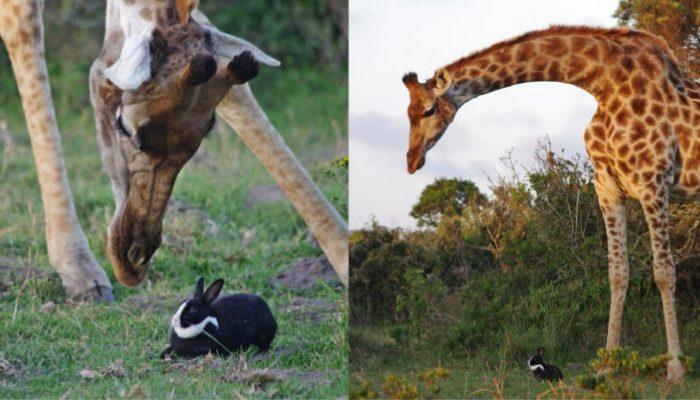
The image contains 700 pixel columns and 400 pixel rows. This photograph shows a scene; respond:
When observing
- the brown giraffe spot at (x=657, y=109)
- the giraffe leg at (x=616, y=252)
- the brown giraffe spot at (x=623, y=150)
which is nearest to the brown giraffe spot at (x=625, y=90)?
the brown giraffe spot at (x=657, y=109)

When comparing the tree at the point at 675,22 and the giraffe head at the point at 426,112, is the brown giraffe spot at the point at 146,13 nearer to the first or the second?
the giraffe head at the point at 426,112

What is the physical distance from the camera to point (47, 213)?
21.7 feet

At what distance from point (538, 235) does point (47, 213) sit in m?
2.44

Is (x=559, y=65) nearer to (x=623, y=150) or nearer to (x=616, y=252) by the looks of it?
(x=623, y=150)

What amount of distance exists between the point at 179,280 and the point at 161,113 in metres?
2.03

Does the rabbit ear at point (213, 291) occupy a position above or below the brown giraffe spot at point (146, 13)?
below

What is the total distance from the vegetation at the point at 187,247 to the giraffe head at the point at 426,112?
0.72 m

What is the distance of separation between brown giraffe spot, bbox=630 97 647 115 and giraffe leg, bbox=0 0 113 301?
8.77 ft

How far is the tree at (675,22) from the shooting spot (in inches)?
230

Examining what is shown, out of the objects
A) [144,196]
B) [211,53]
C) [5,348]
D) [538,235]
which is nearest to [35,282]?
[5,348]

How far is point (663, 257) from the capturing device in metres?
5.30

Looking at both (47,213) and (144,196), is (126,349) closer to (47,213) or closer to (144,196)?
(144,196)

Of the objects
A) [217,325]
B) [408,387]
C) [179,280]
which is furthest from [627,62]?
[179,280]

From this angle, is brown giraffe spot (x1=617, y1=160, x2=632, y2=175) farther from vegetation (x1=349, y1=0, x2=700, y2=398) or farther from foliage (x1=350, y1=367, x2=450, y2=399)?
foliage (x1=350, y1=367, x2=450, y2=399)
